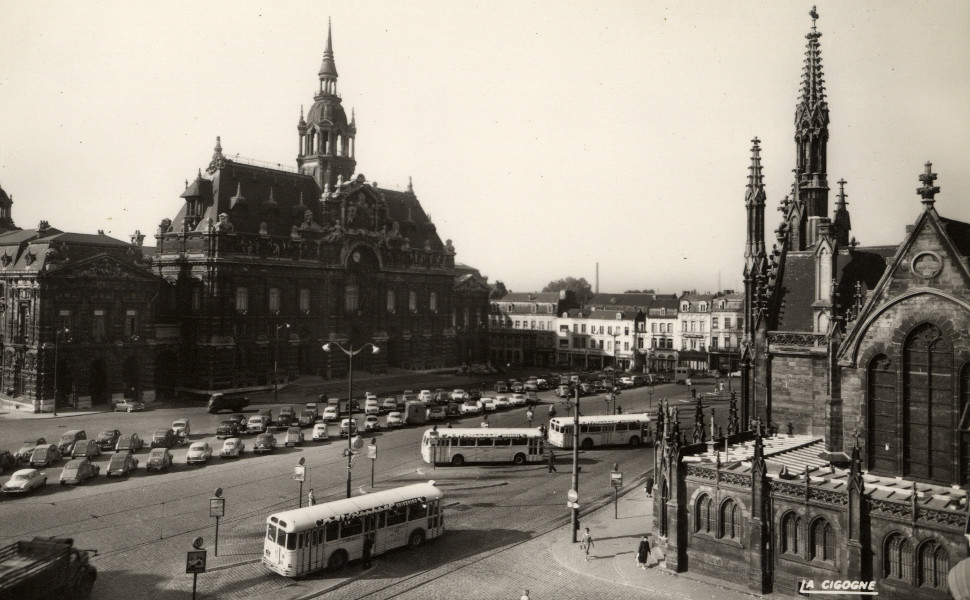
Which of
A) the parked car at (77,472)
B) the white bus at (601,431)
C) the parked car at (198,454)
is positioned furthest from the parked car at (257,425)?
the white bus at (601,431)

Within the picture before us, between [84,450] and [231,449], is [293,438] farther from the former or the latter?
[84,450]

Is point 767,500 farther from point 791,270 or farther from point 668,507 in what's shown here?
point 791,270

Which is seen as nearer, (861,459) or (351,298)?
A: (861,459)

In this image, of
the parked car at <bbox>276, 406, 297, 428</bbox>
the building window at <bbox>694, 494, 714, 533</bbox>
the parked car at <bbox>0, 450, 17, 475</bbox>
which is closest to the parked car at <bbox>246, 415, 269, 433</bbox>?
the parked car at <bbox>276, 406, 297, 428</bbox>

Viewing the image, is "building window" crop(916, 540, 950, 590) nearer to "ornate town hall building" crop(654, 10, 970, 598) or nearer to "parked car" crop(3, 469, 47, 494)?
"ornate town hall building" crop(654, 10, 970, 598)

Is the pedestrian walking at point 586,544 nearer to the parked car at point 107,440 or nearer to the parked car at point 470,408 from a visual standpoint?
the parked car at point 470,408

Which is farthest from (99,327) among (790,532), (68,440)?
(790,532)
